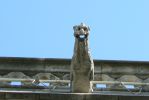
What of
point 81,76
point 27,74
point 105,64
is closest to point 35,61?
point 27,74

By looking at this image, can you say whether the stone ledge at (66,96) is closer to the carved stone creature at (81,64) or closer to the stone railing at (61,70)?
the carved stone creature at (81,64)

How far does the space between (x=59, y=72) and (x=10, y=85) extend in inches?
55.6

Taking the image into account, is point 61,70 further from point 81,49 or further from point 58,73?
point 81,49

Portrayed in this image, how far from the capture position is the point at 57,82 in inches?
728

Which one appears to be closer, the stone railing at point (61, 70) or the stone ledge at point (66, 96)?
the stone ledge at point (66, 96)

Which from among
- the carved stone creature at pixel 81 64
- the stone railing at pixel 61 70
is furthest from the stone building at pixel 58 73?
the carved stone creature at pixel 81 64

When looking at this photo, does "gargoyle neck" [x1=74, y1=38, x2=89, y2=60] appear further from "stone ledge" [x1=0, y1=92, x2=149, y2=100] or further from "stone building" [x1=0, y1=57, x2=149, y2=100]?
"stone building" [x1=0, y1=57, x2=149, y2=100]

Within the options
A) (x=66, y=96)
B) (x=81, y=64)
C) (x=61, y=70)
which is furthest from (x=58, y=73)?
(x=66, y=96)

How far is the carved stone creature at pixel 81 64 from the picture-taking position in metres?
16.4

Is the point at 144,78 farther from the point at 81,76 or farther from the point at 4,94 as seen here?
the point at 4,94

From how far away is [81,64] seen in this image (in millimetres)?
16672

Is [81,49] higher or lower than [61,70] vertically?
higher

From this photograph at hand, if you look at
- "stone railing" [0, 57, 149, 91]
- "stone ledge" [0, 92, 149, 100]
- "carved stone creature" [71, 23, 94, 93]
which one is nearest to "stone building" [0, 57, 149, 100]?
"stone railing" [0, 57, 149, 91]

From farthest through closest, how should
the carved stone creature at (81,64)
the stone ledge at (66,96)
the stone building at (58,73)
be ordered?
the stone building at (58,73) < the carved stone creature at (81,64) < the stone ledge at (66,96)
